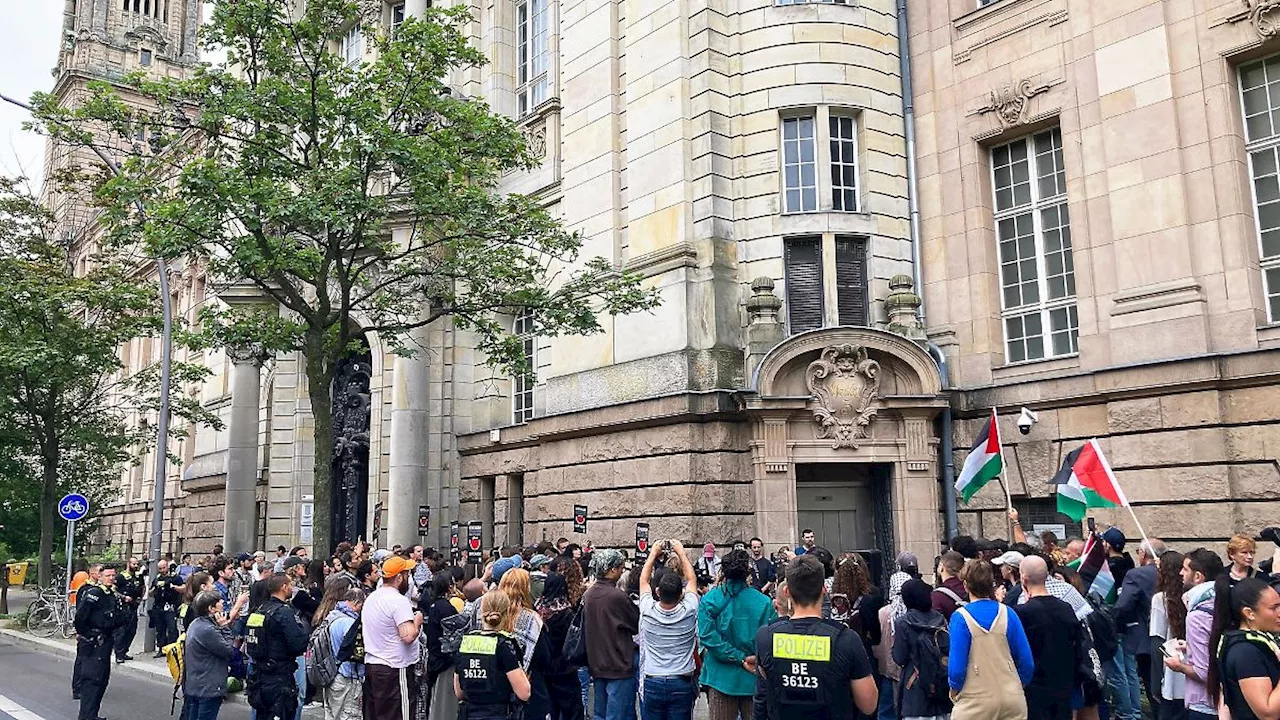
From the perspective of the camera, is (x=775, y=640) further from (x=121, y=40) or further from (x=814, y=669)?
(x=121, y=40)

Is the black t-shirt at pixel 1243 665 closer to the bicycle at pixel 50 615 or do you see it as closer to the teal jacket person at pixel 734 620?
the teal jacket person at pixel 734 620

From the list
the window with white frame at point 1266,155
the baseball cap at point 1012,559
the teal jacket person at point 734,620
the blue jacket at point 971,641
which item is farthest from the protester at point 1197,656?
the window with white frame at point 1266,155

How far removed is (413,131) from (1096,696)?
1390cm

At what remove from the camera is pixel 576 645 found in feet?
28.6

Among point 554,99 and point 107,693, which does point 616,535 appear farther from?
point 554,99

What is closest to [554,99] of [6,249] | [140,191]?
[140,191]

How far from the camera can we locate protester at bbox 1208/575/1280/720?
16.7 feet

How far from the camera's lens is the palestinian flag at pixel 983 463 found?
49.5 ft

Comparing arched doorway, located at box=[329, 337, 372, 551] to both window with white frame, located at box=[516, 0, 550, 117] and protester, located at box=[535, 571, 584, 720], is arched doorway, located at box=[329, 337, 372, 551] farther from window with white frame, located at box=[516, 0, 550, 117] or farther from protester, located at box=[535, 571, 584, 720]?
protester, located at box=[535, 571, 584, 720]

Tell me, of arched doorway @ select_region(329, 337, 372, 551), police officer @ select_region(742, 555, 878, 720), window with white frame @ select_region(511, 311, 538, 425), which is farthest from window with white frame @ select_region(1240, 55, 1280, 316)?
arched doorway @ select_region(329, 337, 372, 551)

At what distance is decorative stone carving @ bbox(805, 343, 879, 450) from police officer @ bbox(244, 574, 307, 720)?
10.7 meters

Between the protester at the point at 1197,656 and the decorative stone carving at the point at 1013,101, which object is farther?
the decorative stone carving at the point at 1013,101

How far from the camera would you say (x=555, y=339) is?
21891 millimetres

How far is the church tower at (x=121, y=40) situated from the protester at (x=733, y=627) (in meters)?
75.2
